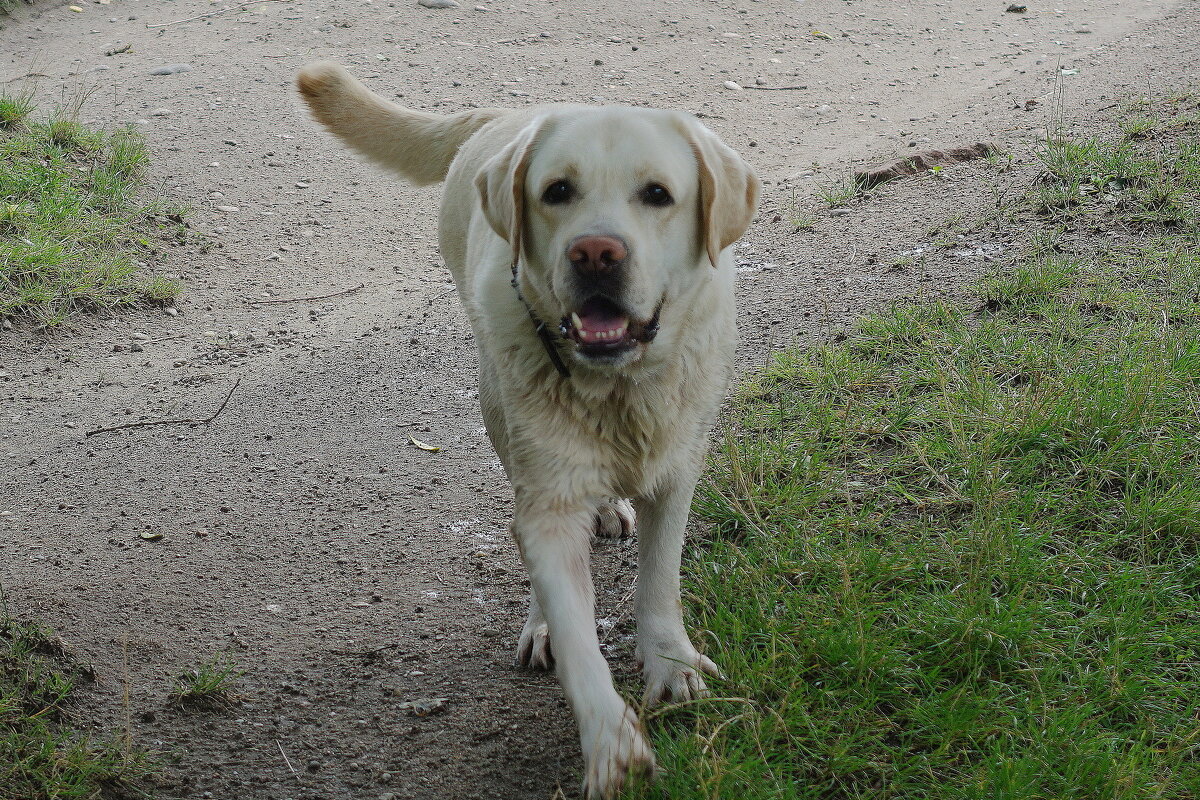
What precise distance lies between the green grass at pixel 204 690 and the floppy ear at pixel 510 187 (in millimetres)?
1332

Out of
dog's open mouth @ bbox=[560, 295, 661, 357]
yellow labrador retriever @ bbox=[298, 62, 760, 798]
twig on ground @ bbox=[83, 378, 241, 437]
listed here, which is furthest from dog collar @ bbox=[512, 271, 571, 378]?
twig on ground @ bbox=[83, 378, 241, 437]

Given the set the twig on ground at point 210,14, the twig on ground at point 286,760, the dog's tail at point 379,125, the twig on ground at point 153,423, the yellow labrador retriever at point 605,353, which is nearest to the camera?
the yellow labrador retriever at point 605,353

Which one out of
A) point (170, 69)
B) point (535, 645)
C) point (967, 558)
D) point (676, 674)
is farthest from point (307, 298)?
point (967, 558)

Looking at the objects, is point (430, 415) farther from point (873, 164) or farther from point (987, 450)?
point (873, 164)

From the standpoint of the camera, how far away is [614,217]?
2279 millimetres

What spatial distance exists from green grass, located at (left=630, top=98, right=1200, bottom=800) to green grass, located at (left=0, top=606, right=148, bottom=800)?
1.18 metres

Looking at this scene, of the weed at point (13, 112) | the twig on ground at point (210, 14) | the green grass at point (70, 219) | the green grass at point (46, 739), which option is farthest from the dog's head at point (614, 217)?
the twig on ground at point (210, 14)

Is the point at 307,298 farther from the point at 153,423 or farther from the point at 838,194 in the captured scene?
the point at 838,194

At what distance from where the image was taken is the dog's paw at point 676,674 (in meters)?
2.44

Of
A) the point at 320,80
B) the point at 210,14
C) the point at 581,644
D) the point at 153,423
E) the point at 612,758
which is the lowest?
the point at 153,423

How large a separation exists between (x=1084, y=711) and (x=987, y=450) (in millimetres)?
1025

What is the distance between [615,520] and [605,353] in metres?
1.10

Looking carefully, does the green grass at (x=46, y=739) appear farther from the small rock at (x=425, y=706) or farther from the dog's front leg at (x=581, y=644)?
the dog's front leg at (x=581, y=644)

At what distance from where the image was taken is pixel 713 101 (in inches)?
288
